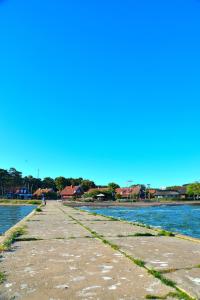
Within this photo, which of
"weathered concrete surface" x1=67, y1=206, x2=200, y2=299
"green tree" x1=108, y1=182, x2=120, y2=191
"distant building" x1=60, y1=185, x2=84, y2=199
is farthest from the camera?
"green tree" x1=108, y1=182, x2=120, y2=191

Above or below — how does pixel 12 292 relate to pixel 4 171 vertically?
below

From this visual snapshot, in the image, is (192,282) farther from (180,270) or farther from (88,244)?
(88,244)

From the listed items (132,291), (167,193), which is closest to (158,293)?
(132,291)

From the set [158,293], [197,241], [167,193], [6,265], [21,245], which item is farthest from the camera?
[167,193]

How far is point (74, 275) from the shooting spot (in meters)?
7.38

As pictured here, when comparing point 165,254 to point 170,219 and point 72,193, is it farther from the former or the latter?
point 72,193

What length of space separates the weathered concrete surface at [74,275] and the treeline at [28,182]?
6747 inches

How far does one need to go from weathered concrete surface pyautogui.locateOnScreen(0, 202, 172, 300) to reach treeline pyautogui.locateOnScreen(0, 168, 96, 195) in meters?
171

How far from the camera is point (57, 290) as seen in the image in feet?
20.5

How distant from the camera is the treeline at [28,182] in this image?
608ft

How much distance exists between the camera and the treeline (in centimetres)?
18525

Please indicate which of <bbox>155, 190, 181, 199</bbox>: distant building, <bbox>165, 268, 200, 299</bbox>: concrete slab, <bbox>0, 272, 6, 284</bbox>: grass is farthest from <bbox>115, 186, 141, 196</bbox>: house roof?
<bbox>0, 272, 6, 284</bbox>: grass

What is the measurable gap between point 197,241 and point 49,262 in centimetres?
684

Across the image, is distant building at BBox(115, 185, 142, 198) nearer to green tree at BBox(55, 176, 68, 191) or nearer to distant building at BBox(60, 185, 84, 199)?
distant building at BBox(60, 185, 84, 199)
